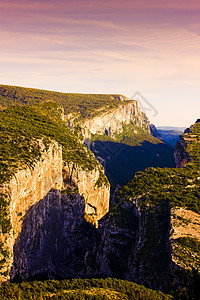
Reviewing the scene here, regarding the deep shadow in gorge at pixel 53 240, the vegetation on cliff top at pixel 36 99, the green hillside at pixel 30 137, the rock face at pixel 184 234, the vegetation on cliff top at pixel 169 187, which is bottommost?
the deep shadow in gorge at pixel 53 240

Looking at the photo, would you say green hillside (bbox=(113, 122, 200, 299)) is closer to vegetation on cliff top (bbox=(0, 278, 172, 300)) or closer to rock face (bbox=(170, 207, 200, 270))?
rock face (bbox=(170, 207, 200, 270))

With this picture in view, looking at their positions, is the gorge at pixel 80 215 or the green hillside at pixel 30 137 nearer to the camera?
the gorge at pixel 80 215

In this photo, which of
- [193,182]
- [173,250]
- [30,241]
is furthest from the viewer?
[193,182]

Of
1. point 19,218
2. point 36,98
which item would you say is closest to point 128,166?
point 36,98

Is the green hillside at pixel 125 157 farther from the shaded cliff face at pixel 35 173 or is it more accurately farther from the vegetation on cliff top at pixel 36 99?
the shaded cliff face at pixel 35 173

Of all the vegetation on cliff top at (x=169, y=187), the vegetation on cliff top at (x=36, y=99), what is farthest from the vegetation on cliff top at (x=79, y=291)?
the vegetation on cliff top at (x=36, y=99)

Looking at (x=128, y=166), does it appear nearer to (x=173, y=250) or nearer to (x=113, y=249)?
(x=113, y=249)

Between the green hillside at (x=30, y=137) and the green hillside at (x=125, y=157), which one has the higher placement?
the green hillside at (x=30, y=137)

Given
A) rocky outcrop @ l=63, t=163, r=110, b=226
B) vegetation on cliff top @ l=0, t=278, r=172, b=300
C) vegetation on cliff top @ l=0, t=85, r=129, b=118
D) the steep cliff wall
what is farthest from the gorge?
vegetation on cliff top @ l=0, t=85, r=129, b=118
